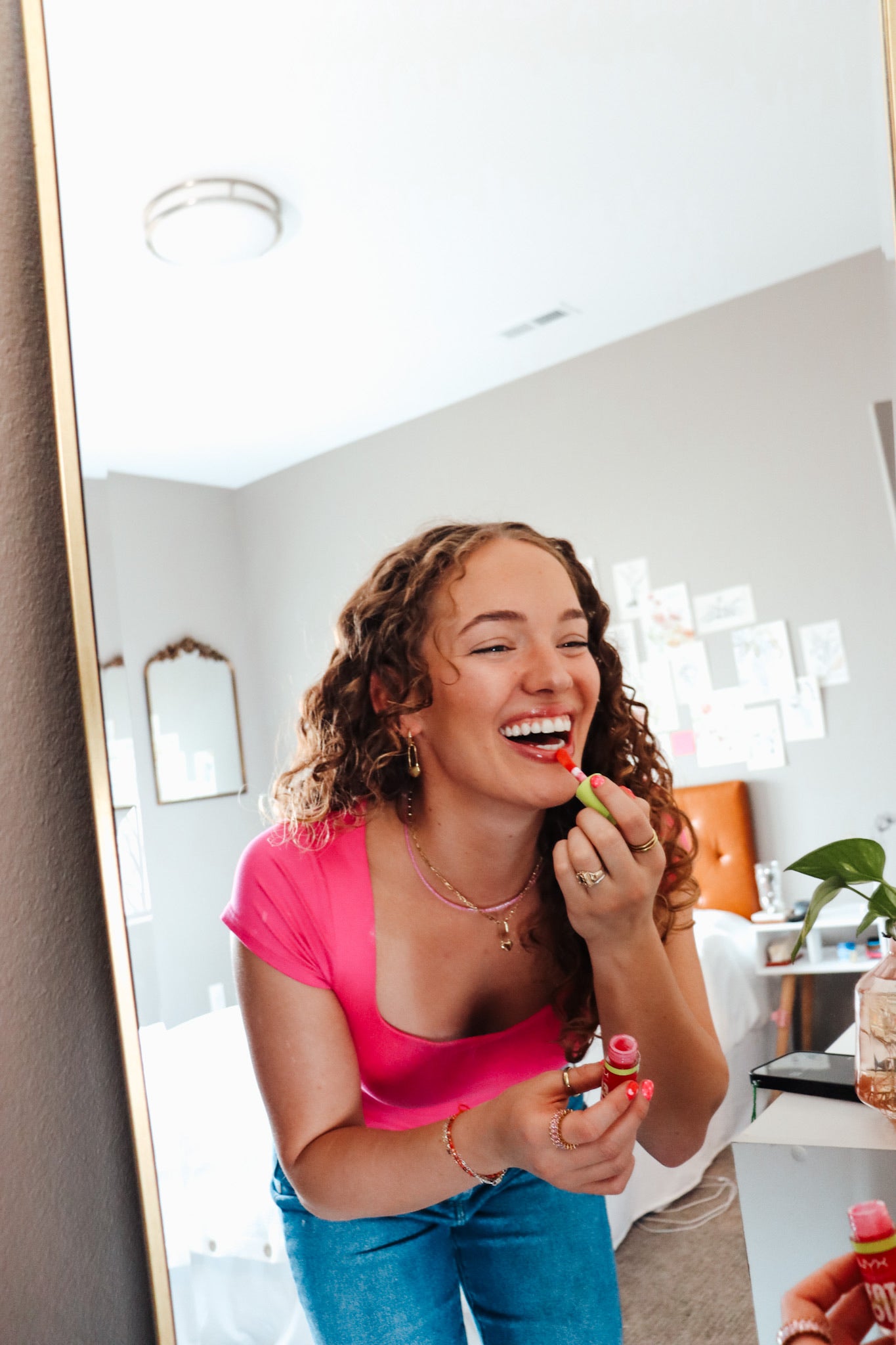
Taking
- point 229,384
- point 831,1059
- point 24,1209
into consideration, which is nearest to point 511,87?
point 229,384

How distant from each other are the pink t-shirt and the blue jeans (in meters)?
0.11

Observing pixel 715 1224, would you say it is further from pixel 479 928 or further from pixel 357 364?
pixel 357 364

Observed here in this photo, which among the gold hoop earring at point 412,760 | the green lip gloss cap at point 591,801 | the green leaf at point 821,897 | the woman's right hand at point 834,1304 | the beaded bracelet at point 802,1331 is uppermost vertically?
the gold hoop earring at point 412,760

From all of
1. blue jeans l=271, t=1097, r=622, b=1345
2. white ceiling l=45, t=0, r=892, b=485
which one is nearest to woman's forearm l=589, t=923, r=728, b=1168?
blue jeans l=271, t=1097, r=622, b=1345

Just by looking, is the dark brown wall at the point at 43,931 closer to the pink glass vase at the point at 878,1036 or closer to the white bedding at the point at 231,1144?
the white bedding at the point at 231,1144

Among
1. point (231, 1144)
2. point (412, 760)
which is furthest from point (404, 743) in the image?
point (231, 1144)

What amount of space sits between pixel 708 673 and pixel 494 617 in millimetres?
180

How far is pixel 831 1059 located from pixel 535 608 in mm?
420

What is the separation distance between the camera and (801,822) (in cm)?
80

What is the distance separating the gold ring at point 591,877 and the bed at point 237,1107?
0.31ft

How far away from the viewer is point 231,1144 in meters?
0.81

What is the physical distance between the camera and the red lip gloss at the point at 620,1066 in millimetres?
697

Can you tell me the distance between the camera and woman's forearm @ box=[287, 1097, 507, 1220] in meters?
0.77

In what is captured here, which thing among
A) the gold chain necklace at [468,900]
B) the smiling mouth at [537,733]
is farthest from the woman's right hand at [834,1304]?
the smiling mouth at [537,733]
